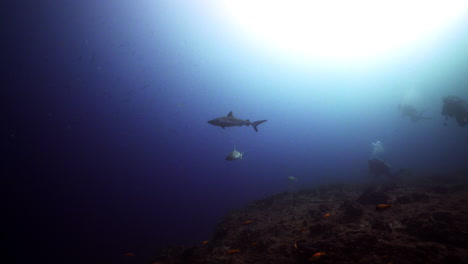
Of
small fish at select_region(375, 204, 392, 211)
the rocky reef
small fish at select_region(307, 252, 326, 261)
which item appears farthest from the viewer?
small fish at select_region(375, 204, 392, 211)

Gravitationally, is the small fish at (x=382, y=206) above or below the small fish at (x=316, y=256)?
above

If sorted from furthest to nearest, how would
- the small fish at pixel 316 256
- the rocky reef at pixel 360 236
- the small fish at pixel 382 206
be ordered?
the small fish at pixel 382 206 < the small fish at pixel 316 256 < the rocky reef at pixel 360 236

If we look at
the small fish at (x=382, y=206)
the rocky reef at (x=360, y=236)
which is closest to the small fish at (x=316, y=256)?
the rocky reef at (x=360, y=236)

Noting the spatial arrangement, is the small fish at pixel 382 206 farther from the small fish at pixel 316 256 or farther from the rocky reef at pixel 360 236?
the small fish at pixel 316 256

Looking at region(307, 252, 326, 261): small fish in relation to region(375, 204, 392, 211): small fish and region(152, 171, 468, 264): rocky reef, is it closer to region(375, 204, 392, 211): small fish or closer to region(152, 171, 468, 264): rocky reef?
region(152, 171, 468, 264): rocky reef

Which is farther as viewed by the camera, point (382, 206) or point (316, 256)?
point (382, 206)

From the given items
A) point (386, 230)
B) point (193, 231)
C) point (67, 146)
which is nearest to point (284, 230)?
point (386, 230)

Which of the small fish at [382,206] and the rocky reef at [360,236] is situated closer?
the rocky reef at [360,236]

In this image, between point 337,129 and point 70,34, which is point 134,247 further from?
point 337,129

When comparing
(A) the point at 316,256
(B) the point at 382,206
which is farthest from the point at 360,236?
(B) the point at 382,206

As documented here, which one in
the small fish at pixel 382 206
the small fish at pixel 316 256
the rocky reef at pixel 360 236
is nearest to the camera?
the rocky reef at pixel 360 236

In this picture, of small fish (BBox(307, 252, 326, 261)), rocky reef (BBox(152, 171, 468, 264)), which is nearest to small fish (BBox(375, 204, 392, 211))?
rocky reef (BBox(152, 171, 468, 264))

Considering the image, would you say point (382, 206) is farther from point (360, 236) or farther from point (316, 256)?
point (316, 256)

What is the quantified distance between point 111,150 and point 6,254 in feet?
107
